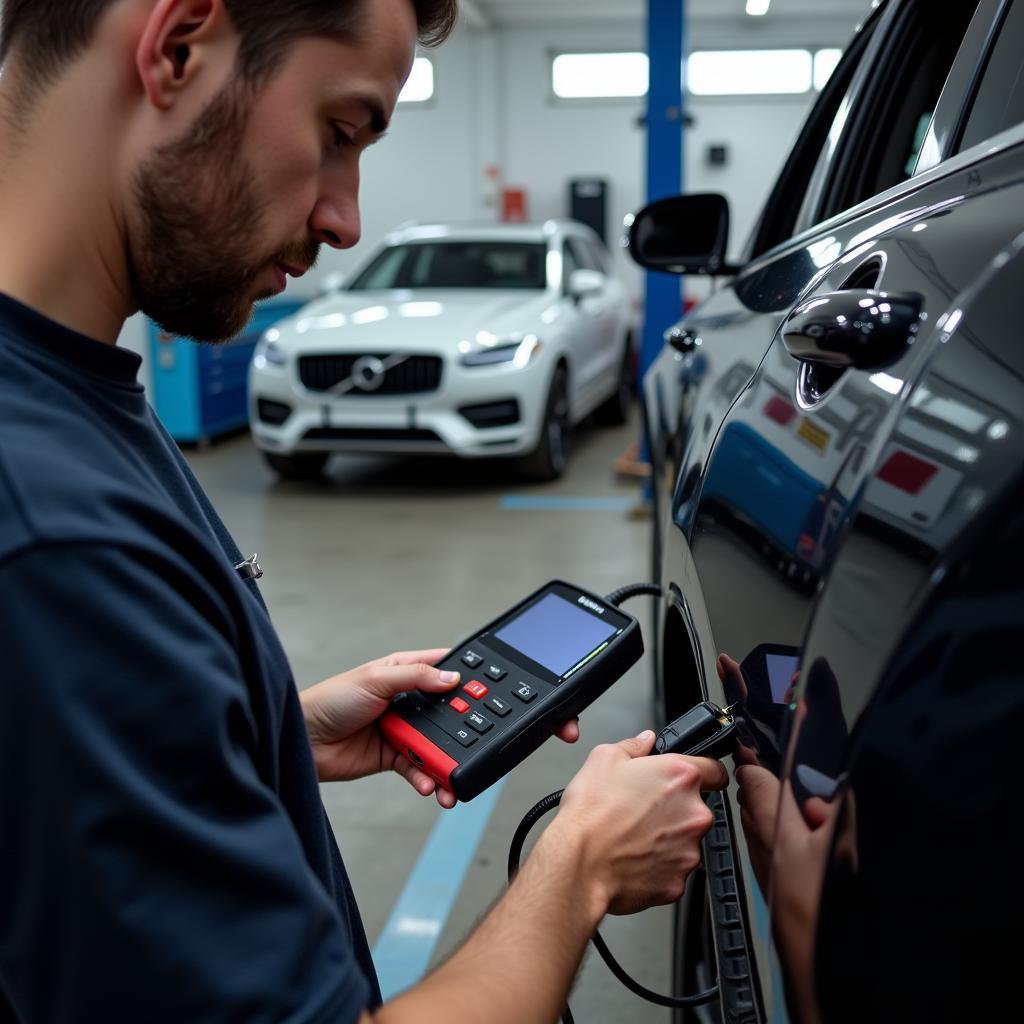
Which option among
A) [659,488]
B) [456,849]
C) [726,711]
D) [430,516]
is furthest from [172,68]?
[430,516]

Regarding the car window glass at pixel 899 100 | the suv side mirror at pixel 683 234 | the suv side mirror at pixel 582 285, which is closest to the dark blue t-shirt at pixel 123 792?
the car window glass at pixel 899 100

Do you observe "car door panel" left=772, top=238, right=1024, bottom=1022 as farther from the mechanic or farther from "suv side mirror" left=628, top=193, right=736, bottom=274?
"suv side mirror" left=628, top=193, right=736, bottom=274

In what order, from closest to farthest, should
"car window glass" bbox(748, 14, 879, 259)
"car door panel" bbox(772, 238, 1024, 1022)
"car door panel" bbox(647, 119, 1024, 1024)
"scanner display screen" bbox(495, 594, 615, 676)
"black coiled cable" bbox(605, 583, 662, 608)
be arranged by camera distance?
"car door panel" bbox(772, 238, 1024, 1022), "car door panel" bbox(647, 119, 1024, 1024), "scanner display screen" bbox(495, 594, 615, 676), "black coiled cable" bbox(605, 583, 662, 608), "car window glass" bbox(748, 14, 879, 259)

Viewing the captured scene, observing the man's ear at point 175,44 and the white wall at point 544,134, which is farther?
the white wall at point 544,134

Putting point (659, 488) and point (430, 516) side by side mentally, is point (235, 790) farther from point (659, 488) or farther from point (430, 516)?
point (430, 516)

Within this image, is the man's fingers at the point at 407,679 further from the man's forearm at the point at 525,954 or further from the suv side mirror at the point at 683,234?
the suv side mirror at the point at 683,234

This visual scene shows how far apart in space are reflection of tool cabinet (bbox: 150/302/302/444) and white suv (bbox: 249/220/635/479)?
984 millimetres

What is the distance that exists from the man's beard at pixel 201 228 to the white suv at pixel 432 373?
454 cm

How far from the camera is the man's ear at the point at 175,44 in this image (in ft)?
2.19

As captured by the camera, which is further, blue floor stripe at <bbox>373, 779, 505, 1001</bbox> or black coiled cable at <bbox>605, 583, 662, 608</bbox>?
blue floor stripe at <bbox>373, 779, 505, 1001</bbox>

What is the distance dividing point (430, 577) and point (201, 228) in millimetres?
3571

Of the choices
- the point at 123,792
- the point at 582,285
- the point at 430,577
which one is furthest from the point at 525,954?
the point at 582,285

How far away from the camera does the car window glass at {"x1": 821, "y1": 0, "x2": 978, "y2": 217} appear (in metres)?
1.53

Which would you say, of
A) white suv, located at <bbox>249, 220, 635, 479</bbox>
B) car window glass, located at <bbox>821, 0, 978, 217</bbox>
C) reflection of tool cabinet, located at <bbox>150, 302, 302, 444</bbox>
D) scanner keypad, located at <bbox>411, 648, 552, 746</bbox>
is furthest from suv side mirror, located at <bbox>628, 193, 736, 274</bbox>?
reflection of tool cabinet, located at <bbox>150, 302, 302, 444</bbox>
